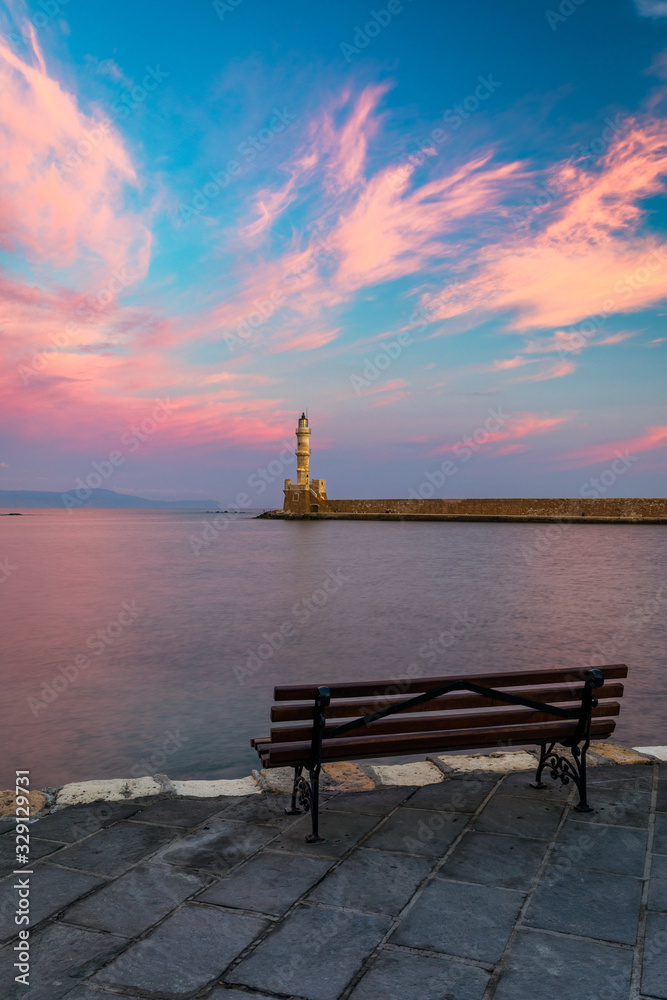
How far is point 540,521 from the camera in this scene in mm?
85125

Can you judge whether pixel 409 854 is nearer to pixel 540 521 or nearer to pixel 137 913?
pixel 137 913

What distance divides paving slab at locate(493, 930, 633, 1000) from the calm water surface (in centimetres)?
428

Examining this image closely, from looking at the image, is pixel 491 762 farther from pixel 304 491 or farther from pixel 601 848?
pixel 304 491

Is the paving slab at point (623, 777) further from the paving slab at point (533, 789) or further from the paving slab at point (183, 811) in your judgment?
the paving slab at point (183, 811)

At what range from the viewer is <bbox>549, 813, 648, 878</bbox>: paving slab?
3.31 m

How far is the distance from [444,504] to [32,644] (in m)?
72.5

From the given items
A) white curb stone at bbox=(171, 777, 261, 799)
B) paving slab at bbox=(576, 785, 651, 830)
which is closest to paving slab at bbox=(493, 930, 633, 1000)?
paving slab at bbox=(576, 785, 651, 830)

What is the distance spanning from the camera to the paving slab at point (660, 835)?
11.4 feet

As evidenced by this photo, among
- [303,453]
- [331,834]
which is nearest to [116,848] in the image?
[331,834]

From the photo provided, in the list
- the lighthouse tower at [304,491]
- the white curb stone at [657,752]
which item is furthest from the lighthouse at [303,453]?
the white curb stone at [657,752]

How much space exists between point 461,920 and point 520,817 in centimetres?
120

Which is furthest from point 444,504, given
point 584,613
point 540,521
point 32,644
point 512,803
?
point 512,803

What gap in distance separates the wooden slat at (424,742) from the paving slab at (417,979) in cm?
126

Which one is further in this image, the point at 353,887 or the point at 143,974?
the point at 353,887
